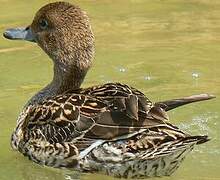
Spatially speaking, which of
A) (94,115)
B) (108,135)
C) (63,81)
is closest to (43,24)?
(63,81)

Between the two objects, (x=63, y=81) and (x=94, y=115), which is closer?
(x=94, y=115)

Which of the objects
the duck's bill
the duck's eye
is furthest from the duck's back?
the duck's bill

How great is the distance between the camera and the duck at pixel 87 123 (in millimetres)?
7605

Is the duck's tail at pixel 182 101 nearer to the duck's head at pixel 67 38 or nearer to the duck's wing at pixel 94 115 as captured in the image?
the duck's wing at pixel 94 115

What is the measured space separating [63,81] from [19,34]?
724mm

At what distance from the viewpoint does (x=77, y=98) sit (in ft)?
26.6

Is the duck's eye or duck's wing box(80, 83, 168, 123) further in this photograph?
the duck's eye

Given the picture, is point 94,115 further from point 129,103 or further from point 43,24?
point 43,24

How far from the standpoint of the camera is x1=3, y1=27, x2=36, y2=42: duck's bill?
912 cm

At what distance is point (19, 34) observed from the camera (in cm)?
916

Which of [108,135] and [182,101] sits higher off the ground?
[182,101]

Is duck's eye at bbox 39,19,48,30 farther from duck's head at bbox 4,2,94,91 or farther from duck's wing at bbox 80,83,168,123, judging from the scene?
duck's wing at bbox 80,83,168,123

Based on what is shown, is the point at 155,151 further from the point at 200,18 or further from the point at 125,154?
the point at 200,18

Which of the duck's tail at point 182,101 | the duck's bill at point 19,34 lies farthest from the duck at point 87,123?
the duck's bill at point 19,34
